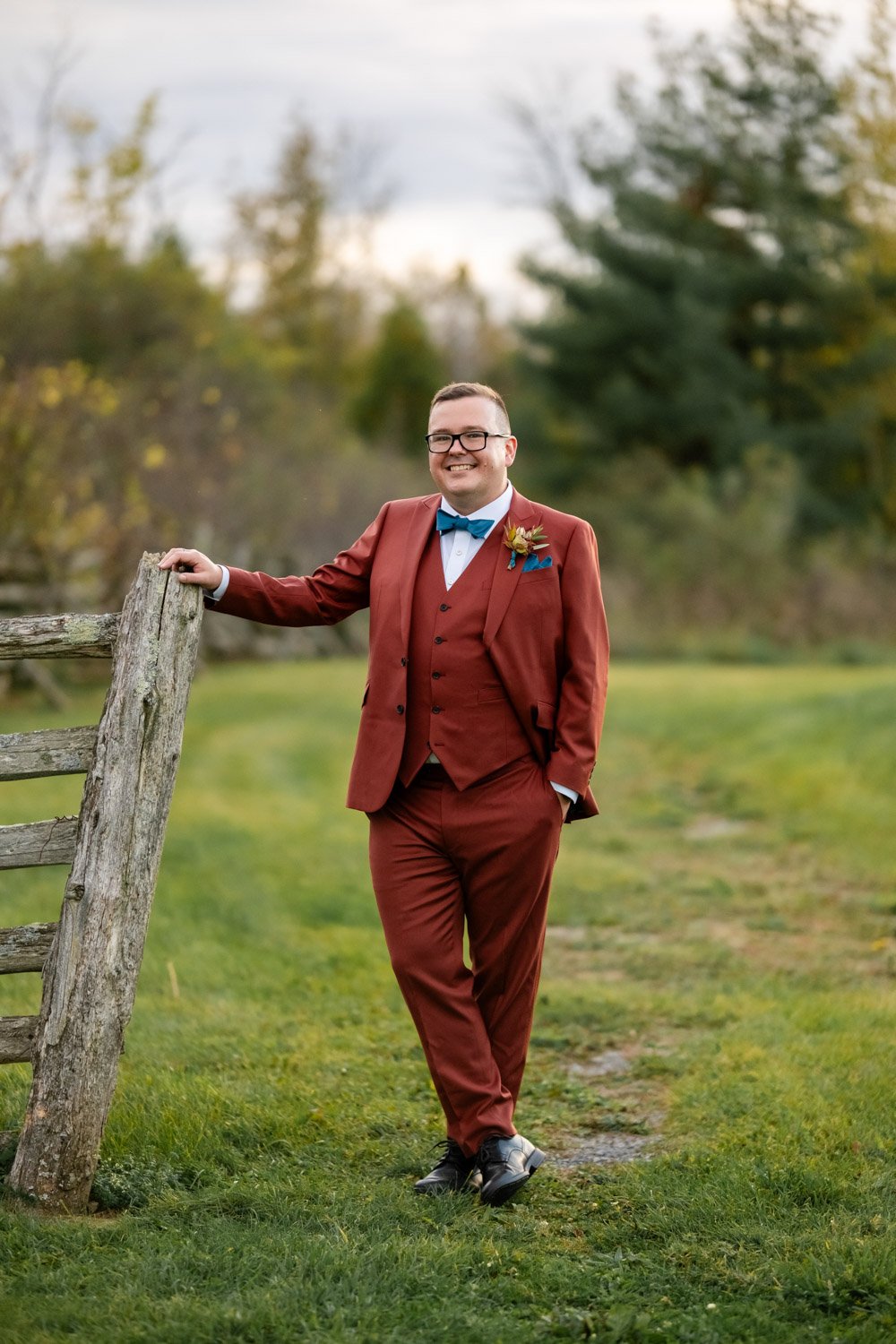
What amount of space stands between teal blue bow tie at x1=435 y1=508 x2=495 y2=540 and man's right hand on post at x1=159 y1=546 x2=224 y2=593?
67 centimetres

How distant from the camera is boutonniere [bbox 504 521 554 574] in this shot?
4.49 m

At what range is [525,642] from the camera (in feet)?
14.7

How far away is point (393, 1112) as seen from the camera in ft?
17.2

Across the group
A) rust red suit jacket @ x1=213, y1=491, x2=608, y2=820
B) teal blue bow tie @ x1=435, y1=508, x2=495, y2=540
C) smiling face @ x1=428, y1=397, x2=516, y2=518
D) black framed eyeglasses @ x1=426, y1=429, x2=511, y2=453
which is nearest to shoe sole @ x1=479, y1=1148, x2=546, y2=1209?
rust red suit jacket @ x1=213, y1=491, x2=608, y2=820

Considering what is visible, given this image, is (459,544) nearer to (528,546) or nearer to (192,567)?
(528,546)

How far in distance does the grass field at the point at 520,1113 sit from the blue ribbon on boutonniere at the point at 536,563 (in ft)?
6.05

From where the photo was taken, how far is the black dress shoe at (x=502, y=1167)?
14.4 ft

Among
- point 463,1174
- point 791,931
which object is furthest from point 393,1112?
point 791,931

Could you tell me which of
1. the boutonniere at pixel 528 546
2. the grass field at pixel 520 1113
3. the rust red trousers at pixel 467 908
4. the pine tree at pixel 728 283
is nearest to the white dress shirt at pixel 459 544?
the boutonniere at pixel 528 546

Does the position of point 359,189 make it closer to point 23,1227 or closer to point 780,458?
point 780,458

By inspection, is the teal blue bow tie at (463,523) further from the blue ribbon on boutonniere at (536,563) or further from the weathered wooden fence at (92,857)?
the weathered wooden fence at (92,857)

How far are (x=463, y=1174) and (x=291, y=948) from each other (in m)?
3.16

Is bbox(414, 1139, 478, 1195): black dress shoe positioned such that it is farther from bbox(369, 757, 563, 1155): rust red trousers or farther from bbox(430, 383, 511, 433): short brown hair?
bbox(430, 383, 511, 433): short brown hair

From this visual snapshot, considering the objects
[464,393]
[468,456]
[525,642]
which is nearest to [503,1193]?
[525,642]
